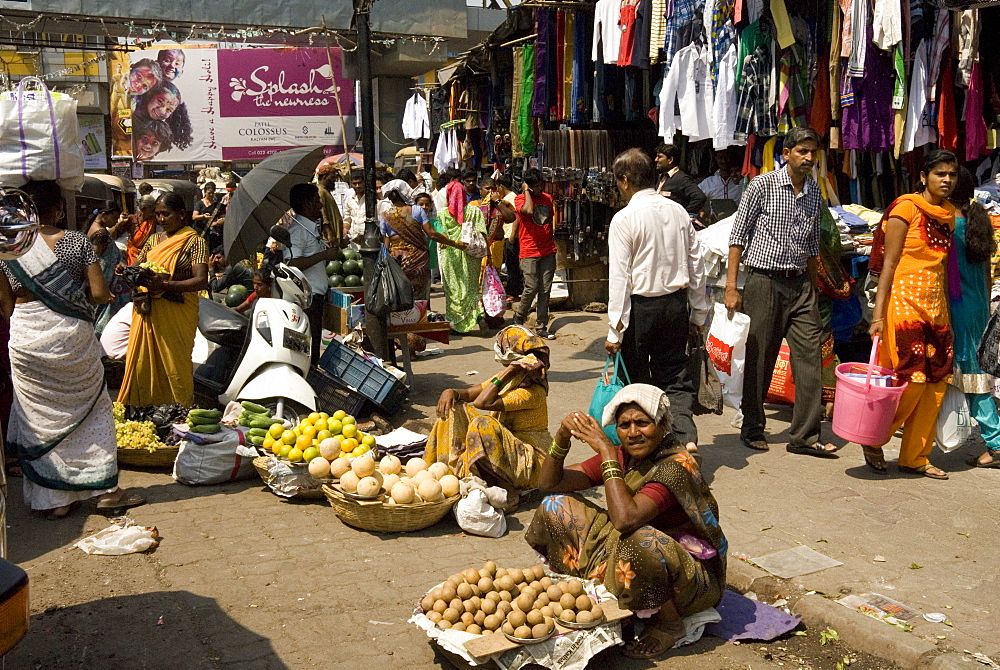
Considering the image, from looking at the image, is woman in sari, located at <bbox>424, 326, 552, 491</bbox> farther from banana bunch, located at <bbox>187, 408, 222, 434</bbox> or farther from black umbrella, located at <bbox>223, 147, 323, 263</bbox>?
black umbrella, located at <bbox>223, 147, 323, 263</bbox>

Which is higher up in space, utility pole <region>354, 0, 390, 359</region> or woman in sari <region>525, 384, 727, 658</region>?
utility pole <region>354, 0, 390, 359</region>

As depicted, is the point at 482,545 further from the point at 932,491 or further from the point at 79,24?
the point at 79,24

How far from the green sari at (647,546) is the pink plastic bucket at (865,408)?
2.29 meters

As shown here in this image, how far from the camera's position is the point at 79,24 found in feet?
39.8

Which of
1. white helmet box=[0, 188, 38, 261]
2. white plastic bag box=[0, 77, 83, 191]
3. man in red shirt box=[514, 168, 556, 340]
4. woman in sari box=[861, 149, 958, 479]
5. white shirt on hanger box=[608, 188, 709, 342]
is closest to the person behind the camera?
white helmet box=[0, 188, 38, 261]

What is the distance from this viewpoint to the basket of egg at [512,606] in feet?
12.0

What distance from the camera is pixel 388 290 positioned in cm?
805

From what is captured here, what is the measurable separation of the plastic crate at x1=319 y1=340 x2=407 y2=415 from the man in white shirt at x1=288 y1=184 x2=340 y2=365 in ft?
1.19

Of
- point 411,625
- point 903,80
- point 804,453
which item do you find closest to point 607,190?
point 903,80

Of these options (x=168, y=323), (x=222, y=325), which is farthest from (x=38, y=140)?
(x=222, y=325)

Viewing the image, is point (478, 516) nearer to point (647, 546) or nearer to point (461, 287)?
point (647, 546)

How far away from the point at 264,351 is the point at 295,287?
2.57 feet

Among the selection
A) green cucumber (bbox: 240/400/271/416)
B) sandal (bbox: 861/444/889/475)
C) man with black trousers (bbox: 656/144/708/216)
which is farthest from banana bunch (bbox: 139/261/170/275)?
sandal (bbox: 861/444/889/475)

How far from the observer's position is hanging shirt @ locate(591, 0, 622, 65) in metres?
10.3
